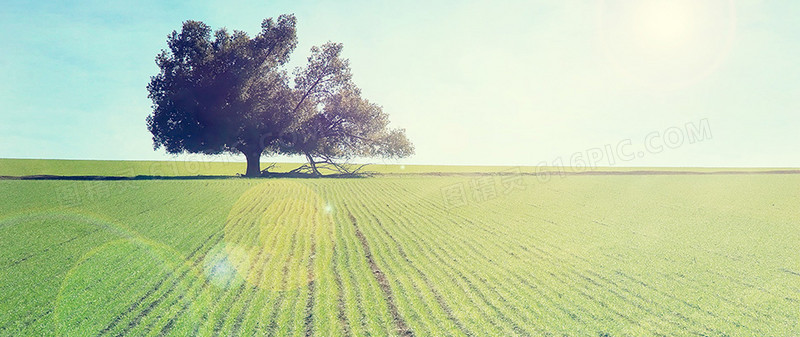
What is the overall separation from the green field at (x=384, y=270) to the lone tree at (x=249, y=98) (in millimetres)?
16383

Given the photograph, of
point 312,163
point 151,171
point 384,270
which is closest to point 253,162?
point 312,163

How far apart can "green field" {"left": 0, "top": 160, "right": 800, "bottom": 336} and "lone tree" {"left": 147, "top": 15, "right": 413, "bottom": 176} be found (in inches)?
645

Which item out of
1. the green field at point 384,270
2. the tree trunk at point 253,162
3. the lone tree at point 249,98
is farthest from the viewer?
the tree trunk at point 253,162

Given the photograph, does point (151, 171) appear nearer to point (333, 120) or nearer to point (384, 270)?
point (333, 120)

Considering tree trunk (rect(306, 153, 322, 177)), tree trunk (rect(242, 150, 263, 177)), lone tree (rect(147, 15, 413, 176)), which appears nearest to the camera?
lone tree (rect(147, 15, 413, 176))

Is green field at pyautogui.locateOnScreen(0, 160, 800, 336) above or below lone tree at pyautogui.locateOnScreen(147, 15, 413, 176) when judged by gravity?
below

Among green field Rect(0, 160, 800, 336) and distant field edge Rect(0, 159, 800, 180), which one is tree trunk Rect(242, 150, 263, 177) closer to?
distant field edge Rect(0, 159, 800, 180)

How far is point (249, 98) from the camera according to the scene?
127 feet

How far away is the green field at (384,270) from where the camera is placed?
809 centimetres

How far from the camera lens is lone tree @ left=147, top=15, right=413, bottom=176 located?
37.2 m

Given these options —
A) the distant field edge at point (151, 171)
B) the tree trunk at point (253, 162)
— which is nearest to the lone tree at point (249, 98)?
the tree trunk at point (253, 162)

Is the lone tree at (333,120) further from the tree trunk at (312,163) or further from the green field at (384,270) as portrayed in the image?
the green field at (384,270)

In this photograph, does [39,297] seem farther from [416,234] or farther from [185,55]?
[185,55]

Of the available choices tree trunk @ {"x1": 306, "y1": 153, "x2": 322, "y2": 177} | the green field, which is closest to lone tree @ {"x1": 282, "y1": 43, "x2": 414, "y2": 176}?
tree trunk @ {"x1": 306, "y1": 153, "x2": 322, "y2": 177}
